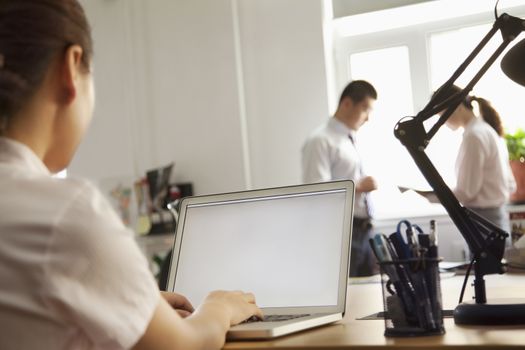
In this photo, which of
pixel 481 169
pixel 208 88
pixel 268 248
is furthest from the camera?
pixel 208 88

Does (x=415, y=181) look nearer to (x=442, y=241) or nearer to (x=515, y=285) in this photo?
(x=442, y=241)

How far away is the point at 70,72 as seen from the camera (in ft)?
2.92

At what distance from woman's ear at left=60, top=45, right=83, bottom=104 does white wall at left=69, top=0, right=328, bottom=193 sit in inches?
158

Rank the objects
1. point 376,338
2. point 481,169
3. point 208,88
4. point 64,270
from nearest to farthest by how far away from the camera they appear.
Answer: point 64,270
point 376,338
point 481,169
point 208,88

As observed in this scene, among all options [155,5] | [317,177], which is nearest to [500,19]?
[317,177]

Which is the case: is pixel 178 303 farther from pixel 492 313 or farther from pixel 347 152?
pixel 347 152

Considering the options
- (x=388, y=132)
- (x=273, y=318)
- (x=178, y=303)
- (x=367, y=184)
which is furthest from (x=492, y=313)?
(x=388, y=132)

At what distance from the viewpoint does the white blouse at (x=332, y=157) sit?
13.8ft

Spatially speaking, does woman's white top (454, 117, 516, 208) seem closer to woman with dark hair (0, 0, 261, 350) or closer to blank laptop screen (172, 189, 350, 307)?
blank laptop screen (172, 189, 350, 307)

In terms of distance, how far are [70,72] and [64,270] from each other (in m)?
0.24

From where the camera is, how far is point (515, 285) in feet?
5.30

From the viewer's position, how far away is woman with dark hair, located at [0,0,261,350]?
0.79m

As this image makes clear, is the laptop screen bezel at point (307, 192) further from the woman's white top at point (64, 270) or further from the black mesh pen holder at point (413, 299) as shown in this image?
the woman's white top at point (64, 270)

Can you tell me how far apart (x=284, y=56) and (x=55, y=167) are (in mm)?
4143
